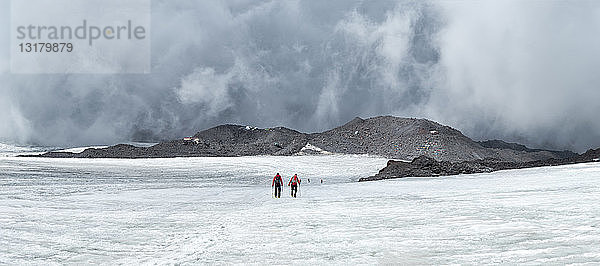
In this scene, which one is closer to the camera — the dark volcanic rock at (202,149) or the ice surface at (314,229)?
the ice surface at (314,229)

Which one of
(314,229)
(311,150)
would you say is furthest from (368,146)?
(314,229)

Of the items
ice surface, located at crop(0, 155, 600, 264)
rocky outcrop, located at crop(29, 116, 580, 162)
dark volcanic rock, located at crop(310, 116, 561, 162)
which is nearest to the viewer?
ice surface, located at crop(0, 155, 600, 264)

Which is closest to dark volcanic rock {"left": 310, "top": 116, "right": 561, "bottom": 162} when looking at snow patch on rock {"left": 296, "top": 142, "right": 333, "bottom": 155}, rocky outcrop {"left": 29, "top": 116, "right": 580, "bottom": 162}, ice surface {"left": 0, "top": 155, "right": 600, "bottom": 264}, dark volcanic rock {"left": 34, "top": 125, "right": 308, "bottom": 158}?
rocky outcrop {"left": 29, "top": 116, "right": 580, "bottom": 162}

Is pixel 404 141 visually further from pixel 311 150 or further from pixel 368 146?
pixel 311 150

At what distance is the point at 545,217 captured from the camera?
33.2ft

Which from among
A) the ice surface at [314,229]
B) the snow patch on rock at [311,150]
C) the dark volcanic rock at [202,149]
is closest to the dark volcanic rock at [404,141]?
the snow patch on rock at [311,150]

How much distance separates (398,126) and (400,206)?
213 ft

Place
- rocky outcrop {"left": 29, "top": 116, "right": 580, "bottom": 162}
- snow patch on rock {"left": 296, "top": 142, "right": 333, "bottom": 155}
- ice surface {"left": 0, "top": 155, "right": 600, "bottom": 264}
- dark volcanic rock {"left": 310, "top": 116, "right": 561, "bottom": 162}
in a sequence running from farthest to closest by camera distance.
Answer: snow patch on rock {"left": 296, "top": 142, "right": 333, "bottom": 155}, dark volcanic rock {"left": 310, "top": 116, "right": 561, "bottom": 162}, rocky outcrop {"left": 29, "top": 116, "right": 580, "bottom": 162}, ice surface {"left": 0, "top": 155, "right": 600, "bottom": 264}

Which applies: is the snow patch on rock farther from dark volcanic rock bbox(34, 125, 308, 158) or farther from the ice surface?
the ice surface

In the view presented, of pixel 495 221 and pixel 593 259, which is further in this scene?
pixel 495 221

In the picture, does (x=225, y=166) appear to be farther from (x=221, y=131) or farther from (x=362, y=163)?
(x=221, y=131)

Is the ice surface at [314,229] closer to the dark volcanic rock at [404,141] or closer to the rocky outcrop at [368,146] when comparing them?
the rocky outcrop at [368,146]

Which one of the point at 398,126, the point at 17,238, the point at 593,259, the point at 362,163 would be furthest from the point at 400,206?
the point at 398,126

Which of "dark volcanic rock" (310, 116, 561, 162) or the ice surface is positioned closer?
the ice surface
